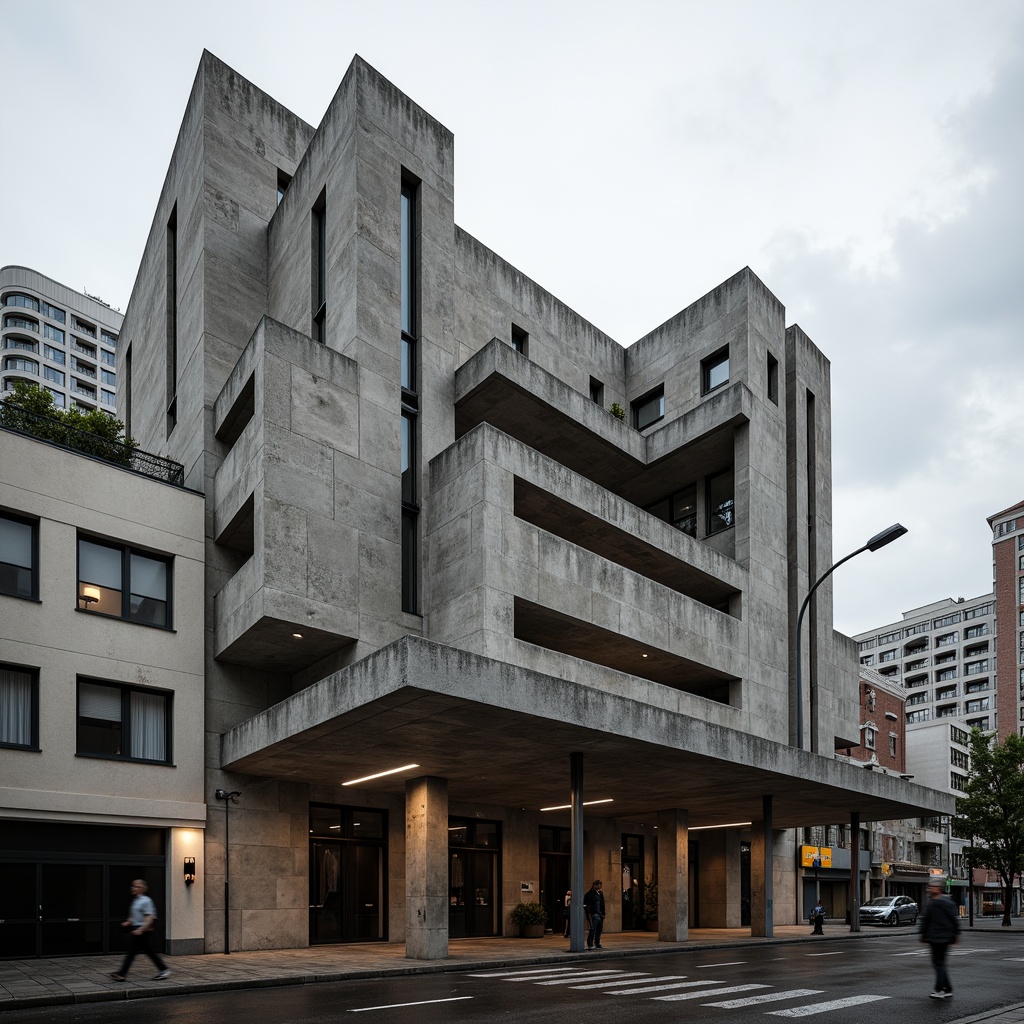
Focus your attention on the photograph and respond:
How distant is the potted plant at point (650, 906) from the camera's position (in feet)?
117

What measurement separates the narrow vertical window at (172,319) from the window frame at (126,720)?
10.8 m

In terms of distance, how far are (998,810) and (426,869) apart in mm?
39976

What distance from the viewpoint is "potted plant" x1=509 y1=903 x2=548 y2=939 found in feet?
97.9

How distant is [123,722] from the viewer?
23.6m

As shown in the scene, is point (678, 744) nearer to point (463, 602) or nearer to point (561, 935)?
point (463, 602)

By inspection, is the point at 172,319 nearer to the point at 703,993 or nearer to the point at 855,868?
the point at 703,993

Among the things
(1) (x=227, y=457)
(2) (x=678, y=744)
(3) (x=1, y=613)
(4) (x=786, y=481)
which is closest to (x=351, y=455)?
(1) (x=227, y=457)

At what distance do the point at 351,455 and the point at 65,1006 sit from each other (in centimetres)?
1483

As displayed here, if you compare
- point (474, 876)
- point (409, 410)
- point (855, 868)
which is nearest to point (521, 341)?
point (409, 410)

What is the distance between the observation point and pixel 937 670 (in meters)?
137

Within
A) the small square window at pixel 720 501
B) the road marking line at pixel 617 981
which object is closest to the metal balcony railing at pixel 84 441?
the road marking line at pixel 617 981

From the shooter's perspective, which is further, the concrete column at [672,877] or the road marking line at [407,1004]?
the concrete column at [672,877]

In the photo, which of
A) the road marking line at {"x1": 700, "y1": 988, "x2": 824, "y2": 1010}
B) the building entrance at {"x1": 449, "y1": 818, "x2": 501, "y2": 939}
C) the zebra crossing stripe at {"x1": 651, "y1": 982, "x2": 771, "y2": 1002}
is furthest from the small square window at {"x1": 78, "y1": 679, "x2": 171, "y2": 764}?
the road marking line at {"x1": 700, "y1": 988, "x2": 824, "y2": 1010}

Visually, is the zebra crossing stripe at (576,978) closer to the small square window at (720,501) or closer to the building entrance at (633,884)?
the building entrance at (633,884)
